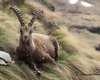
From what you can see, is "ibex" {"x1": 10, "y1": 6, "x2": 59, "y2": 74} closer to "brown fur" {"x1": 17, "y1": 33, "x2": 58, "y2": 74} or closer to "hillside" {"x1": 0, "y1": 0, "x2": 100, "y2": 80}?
"brown fur" {"x1": 17, "y1": 33, "x2": 58, "y2": 74}

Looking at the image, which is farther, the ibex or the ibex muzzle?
the ibex

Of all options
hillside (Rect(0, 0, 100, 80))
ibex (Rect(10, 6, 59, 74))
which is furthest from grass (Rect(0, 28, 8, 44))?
ibex (Rect(10, 6, 59, 74))

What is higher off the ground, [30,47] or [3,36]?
[3,36]

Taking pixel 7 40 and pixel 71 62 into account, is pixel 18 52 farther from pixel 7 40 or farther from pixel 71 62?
pixel 71 62

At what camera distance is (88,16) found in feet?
133

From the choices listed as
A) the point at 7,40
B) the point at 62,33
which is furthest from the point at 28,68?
the point at 62,33

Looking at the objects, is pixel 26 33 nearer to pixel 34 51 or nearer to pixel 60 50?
pixel 34 51

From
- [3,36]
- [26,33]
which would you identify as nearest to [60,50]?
[3,36]

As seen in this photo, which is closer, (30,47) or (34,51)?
(30,47)

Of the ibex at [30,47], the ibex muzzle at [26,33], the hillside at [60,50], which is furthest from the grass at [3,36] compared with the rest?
the ibex muzzle at [26,33]

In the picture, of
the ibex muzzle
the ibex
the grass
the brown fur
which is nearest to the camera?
the ibex muzzle

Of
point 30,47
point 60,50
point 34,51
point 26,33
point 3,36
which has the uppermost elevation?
point 26,33

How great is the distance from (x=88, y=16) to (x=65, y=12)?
2477mm

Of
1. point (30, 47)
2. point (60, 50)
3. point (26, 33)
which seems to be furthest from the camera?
point (60, 50)
